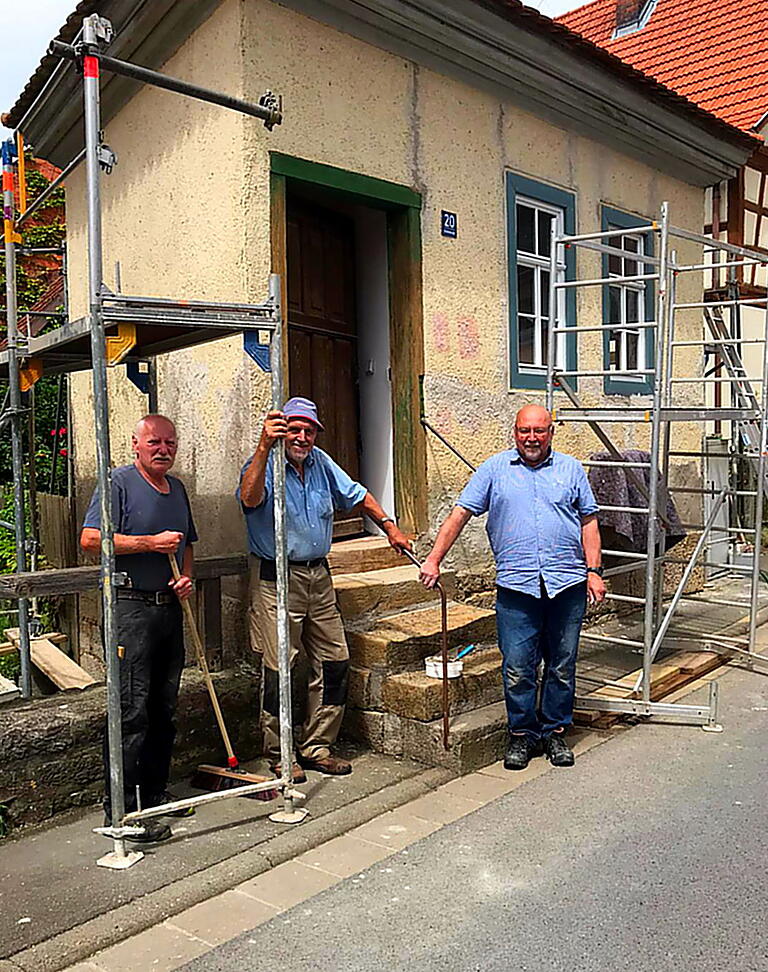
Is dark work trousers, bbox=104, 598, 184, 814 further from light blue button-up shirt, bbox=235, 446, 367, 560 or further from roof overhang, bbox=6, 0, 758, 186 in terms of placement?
roof overhang, bbox=6, 0, 758, 186

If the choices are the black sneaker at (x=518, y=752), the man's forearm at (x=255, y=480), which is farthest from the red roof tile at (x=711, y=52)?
the man's forearm at (x=255, y=480)

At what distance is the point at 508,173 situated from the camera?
746 cm

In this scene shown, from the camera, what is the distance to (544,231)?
8.02 metres

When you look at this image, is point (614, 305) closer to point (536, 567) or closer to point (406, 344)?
point (406, 344)

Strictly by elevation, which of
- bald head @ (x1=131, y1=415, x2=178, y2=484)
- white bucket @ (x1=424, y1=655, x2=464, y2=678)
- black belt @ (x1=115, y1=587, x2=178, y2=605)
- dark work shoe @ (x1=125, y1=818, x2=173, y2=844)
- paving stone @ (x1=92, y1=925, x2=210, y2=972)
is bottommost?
paving stone @ (x1=92, y1=925, x2=210, y2=972)

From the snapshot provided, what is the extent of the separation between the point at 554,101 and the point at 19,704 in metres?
6.02

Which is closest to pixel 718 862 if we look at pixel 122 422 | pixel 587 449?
pixel 587 449

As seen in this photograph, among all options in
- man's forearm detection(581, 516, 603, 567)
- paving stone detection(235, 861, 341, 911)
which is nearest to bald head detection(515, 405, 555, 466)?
man's forearm detection(581, 516, 603, 567)

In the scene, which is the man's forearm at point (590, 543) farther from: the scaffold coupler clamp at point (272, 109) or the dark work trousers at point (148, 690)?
the scaffold coupler clamp at point (272, 109)

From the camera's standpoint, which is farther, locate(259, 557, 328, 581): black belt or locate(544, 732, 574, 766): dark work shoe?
locate(544, 732, 574, 766): dark work shoe

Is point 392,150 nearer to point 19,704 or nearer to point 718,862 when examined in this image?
point 19,704

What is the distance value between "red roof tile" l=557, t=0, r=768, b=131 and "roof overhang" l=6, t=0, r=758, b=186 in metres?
3.30

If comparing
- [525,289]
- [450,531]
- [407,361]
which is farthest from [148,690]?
[525,289]

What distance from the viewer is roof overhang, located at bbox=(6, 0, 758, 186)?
20.0 feet
